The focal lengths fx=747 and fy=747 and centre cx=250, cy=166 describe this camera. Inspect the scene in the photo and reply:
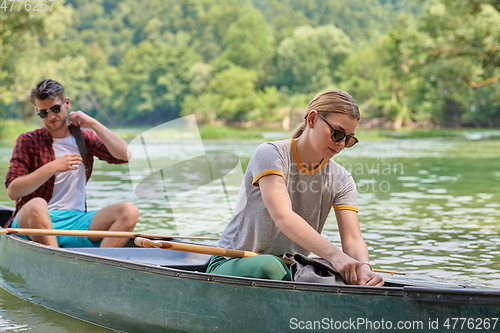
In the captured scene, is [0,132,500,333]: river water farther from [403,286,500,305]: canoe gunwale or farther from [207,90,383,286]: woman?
[403,286,500,305]: canoe gunwale

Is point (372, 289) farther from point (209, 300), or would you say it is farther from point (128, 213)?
point (128, 213)

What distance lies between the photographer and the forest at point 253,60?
98.4ft

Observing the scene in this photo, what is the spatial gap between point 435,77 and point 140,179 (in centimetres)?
1747

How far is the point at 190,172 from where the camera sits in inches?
641

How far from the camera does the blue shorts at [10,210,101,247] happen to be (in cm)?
502

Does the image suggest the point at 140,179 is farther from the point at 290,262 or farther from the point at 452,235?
the point at 290,262

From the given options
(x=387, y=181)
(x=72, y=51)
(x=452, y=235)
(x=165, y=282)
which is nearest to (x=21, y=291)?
(x=165, y=282)

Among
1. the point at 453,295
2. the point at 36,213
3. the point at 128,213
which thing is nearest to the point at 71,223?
the point at 36,213

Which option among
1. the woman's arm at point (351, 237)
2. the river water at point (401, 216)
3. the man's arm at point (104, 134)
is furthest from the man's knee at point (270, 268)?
the man's arm at point (104, 134)

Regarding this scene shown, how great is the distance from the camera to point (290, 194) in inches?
136

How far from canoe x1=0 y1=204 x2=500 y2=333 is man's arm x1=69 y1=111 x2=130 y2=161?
0.71 m

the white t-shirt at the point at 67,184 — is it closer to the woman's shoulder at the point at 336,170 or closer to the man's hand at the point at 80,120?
the man's hand at the point at 80,120

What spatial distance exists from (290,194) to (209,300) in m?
0.65

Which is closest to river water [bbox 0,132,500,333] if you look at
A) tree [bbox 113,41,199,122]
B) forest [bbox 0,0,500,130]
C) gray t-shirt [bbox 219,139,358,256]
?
gray t-shirt [bbox 219,139,358,256]
